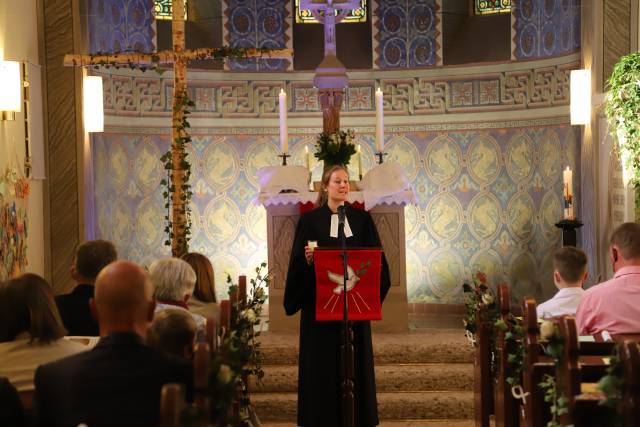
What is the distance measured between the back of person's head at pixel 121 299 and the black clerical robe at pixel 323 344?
9.00 feet

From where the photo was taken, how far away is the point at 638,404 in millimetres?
2881

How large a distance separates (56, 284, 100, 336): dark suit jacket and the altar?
3368mm

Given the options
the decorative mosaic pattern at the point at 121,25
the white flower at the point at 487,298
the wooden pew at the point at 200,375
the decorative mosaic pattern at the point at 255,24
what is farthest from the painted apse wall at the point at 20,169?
the wooden pew at the point at 200,375

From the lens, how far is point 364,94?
1024 cm

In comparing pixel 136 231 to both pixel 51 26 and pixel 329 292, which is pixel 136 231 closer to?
pixel 51 26

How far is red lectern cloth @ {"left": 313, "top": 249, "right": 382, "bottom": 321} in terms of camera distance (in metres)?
5.14

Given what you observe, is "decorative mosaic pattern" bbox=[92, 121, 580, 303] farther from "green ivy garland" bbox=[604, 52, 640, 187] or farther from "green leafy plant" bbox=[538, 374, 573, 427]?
"green leafy plant" bbox=[538, 374, 573, 427]

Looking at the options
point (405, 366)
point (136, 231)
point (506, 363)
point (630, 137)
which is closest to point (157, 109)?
point (136, 231)

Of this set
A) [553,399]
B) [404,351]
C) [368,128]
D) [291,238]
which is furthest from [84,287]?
[368,128]

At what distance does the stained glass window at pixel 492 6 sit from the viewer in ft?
32.9

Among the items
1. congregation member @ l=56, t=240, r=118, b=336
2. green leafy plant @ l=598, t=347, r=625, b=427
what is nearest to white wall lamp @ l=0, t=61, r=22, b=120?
congregation member @ l=56, t=240, r=118, b=336

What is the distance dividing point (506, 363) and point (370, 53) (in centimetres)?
621

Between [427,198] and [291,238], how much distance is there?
8.62 ft

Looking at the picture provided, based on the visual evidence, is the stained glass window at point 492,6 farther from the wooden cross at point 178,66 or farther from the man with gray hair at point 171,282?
the man with gray hair at point 171,282
